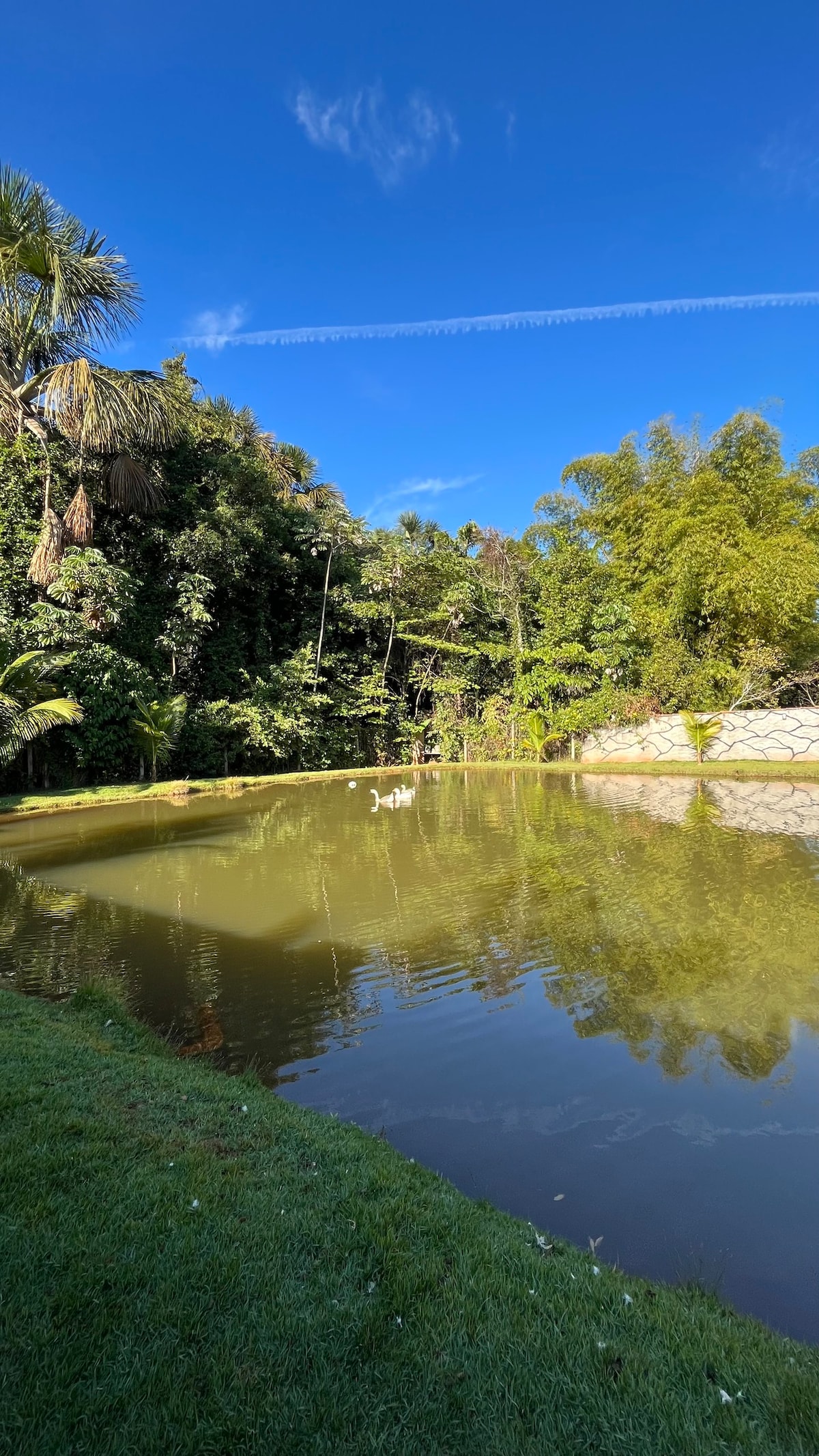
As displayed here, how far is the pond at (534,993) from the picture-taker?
2.82 metres

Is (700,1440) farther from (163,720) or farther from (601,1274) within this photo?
(163,720)

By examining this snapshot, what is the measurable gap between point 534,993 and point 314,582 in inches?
856

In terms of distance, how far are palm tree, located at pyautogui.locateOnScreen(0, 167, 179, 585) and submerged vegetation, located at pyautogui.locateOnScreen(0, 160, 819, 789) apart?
2.0 inches

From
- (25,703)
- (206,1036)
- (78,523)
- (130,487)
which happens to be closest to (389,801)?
(25,703)

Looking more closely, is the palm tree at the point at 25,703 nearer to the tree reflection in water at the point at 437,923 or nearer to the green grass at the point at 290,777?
the green grass at the point at 290,777

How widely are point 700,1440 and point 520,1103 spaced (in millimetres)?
2067

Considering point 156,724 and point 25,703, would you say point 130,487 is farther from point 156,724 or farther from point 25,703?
point 25,703

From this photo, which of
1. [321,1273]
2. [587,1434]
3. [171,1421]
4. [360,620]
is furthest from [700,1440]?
[360,620]

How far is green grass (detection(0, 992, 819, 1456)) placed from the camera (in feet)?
4.96

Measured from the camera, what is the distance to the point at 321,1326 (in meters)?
1.79

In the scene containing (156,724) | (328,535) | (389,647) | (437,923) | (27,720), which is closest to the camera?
(437,923)

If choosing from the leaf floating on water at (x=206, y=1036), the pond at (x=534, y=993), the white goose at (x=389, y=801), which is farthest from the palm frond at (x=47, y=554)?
the leaf floating on water at (x=206, y=1036)

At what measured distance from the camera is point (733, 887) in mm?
7168

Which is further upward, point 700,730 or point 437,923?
point 700,730
